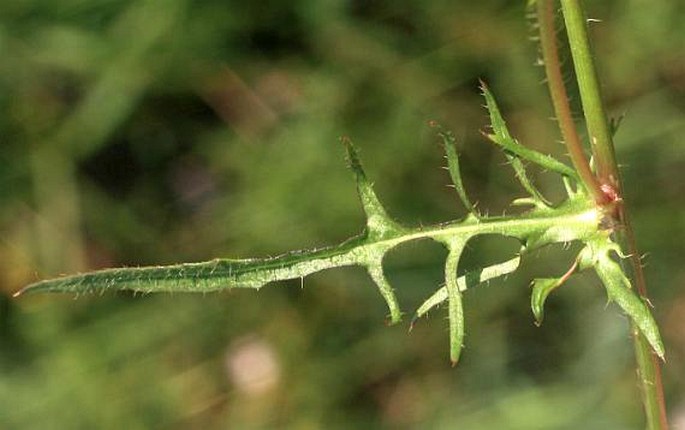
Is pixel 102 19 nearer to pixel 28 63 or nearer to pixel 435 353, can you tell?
pixel 28 63

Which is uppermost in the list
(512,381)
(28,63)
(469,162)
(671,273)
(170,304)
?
(28,63)

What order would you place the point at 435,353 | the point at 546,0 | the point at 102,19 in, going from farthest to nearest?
the point at 435,353, the point at 102,19, the point at 546,0

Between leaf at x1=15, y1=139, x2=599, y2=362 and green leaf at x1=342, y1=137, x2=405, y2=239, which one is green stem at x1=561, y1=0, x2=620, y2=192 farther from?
green leaf at x1=342, y1=137, x2=405, y2=239

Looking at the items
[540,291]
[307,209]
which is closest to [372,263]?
[540,291]

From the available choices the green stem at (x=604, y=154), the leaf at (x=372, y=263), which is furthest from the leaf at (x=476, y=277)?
the green stem at (x=604, y=154)

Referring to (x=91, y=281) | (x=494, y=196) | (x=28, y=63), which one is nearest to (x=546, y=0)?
(x=91, y=281)
